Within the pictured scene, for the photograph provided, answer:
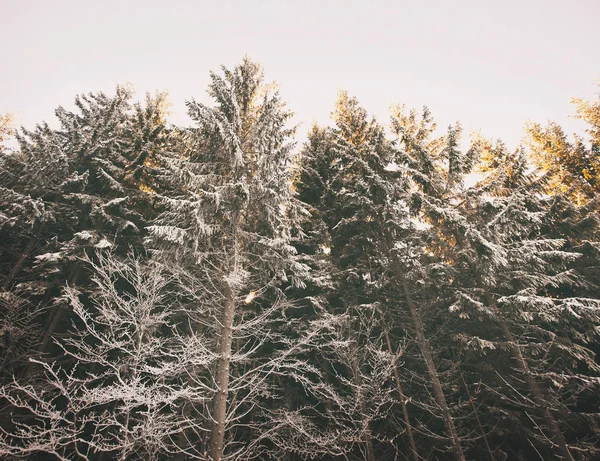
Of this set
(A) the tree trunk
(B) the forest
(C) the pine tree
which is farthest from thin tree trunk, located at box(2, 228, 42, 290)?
(A) the tree trunk

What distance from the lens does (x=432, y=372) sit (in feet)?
27.4

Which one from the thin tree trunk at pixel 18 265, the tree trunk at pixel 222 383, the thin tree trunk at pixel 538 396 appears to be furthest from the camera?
the thin tree trunk at pixel 18 265

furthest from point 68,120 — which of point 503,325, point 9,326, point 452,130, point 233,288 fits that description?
point 503,325

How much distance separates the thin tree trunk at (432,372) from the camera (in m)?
7.41

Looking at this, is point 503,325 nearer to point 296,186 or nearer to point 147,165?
point 296,186

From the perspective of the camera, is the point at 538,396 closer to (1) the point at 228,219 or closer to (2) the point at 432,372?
(2) the point at 432,372

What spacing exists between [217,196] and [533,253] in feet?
31.0

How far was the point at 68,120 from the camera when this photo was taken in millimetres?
14242

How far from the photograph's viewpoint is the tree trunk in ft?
19.6

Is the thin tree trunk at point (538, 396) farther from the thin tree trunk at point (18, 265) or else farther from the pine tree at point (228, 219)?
the thin tree trunk at point (18, 265)

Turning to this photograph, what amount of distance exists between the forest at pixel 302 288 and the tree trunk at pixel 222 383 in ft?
0.21

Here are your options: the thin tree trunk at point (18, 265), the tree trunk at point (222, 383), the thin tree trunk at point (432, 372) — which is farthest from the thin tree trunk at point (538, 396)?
the thin tree trunk at point (18, 265)

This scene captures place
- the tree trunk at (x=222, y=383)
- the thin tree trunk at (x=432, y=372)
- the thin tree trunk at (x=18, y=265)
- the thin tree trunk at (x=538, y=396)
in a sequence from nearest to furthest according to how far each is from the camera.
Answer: the tree trunk at (x=222, y=383), the thin tree trunk at (x=538, y=396), the thin tree trunk at (x=432, y=372), the thin tree trunk at (x=18, y=265)

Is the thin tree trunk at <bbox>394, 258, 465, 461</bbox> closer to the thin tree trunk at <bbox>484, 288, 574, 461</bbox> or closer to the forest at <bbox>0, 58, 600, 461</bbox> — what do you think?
the forest at <bbox>0, 58, 600, 461</bbox>
